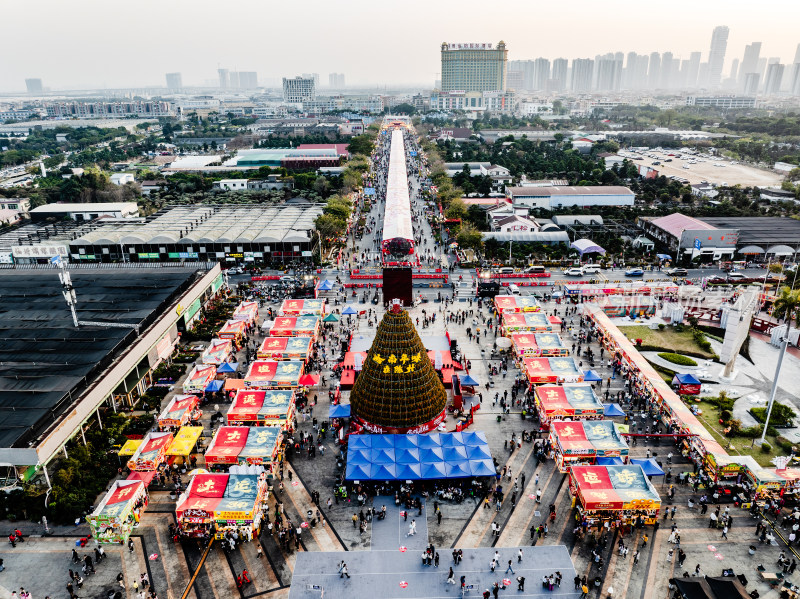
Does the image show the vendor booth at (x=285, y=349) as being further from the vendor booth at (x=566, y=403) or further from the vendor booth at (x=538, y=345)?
the vendor booth at (x=566, y=403)

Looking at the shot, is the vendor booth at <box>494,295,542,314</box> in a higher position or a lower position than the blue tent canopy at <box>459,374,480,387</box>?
higher

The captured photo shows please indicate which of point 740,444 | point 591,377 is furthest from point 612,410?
point 740,444

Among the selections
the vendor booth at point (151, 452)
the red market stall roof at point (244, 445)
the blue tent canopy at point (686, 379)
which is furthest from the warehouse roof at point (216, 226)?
the blue tent canopy at point (686, 379)

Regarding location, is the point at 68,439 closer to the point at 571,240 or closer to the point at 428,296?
the point at 428,296

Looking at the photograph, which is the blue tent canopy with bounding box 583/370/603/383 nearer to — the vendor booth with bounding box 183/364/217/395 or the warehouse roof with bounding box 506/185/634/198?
the vendor booth with bounding box 183/364/217/395

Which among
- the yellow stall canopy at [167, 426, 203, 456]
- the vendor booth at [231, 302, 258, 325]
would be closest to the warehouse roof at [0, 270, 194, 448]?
the vendor booth at [231, 302, 258, 325]

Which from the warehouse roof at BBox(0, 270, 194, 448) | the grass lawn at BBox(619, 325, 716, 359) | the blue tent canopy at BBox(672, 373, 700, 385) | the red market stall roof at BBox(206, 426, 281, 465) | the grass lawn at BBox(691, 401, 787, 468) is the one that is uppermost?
the warehouse roof at BBox(0, 270, 194, 448)
